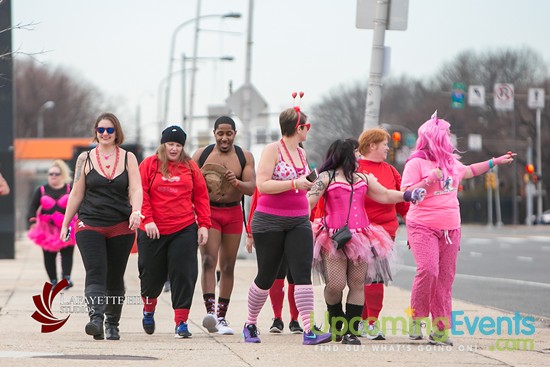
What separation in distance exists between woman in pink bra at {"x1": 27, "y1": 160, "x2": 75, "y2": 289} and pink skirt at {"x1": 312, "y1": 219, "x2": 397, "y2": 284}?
7.37 metres

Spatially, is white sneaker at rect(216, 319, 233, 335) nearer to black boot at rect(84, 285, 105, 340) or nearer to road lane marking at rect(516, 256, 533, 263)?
black boot at rect(84, 285, 105, 340)

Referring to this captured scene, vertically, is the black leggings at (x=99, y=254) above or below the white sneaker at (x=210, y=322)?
above

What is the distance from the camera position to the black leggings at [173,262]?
10.5 m

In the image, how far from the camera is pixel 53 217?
1725 cm

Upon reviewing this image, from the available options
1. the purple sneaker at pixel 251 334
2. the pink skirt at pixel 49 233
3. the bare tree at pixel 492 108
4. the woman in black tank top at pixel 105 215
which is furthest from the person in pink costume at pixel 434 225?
the bare tree at pixel 492 108

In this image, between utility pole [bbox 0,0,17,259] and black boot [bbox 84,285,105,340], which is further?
utility pole [bbox 0,0,17,259]

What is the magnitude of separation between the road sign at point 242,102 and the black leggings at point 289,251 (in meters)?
14.8

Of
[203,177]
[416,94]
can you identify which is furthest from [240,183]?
[416,94]

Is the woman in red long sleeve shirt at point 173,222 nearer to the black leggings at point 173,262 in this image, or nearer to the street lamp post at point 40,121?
the black leggings at point 173,262

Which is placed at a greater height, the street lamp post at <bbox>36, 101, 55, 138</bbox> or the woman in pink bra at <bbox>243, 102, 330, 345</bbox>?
the street lamp post at <bbox>36, 101, 55, 138</bbox>

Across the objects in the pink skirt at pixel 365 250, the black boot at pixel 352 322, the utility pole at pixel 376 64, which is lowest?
the black boot at pixel 352 322

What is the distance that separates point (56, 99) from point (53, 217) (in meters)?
108

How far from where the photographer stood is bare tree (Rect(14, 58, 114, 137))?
119750mm

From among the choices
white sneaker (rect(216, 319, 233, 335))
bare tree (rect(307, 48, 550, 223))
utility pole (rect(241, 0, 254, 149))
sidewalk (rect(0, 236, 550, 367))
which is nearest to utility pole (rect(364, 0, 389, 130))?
sidewalk (rect(0, 236, 550, 367))
